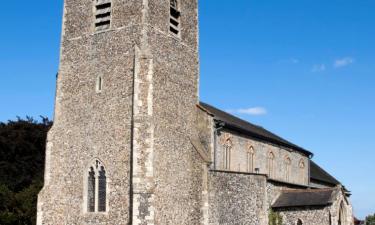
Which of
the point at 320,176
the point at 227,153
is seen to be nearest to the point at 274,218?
the point at 227,153

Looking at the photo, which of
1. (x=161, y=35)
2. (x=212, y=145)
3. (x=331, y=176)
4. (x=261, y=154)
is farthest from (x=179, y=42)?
(x=331, y=176)

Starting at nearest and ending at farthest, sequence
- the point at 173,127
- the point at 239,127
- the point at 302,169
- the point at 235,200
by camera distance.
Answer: the point at 235,200 → the point at 173,127 → the point at 239,127 → the point at 302,169

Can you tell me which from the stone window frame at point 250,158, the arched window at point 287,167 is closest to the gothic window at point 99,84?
the stone window frame at point 250,158

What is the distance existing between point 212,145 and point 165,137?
3166 millimetres

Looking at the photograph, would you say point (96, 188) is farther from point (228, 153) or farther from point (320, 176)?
point (320, 176)

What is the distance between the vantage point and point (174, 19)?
91.2 ft

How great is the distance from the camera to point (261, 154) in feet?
110

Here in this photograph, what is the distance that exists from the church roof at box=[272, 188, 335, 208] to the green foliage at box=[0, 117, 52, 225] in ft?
46.6

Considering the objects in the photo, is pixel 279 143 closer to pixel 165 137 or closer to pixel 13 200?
pixel 165 137

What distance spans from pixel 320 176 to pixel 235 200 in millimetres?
20810

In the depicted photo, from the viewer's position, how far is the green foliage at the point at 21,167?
31109 mm

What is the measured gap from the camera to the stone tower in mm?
23641

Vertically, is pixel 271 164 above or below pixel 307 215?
above

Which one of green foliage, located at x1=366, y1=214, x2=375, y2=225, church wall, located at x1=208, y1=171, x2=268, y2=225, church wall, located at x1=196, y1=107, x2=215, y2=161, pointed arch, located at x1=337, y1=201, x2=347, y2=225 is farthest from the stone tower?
green foliage, located at x1=366, y1=214, x2=375, y2=225
